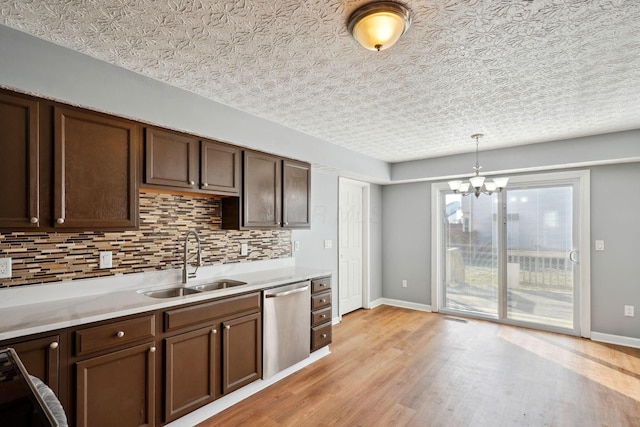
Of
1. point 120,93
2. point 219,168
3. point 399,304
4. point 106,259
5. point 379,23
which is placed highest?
point 379,23

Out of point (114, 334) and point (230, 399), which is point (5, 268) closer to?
point (114, 334)

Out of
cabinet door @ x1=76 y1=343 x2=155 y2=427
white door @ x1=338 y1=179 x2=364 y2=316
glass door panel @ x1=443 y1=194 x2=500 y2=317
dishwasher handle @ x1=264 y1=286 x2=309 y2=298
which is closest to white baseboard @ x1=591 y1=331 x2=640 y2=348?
glass door panel @ x1=443 y1=194 x2=500 y2=317

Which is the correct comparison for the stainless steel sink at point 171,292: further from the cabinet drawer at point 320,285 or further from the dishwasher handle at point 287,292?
the cabinet drawer at point 320,285

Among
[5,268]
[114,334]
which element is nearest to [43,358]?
[114,334]

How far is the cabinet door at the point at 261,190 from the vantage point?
304 cm

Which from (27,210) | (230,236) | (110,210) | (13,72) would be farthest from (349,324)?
(13,72)

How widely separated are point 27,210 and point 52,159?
0.31 metres

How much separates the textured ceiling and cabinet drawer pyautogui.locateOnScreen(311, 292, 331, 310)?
1.78 meters

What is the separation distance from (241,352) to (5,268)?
5.30 feet

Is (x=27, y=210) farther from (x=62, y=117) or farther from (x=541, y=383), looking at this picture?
(x=541, y=383)

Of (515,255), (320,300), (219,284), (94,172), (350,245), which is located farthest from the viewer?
(350,245)

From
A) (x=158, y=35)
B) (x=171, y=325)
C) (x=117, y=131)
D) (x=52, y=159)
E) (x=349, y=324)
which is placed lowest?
(x=349, y=324)

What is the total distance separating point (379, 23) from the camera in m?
1.55

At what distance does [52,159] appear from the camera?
1.89m
